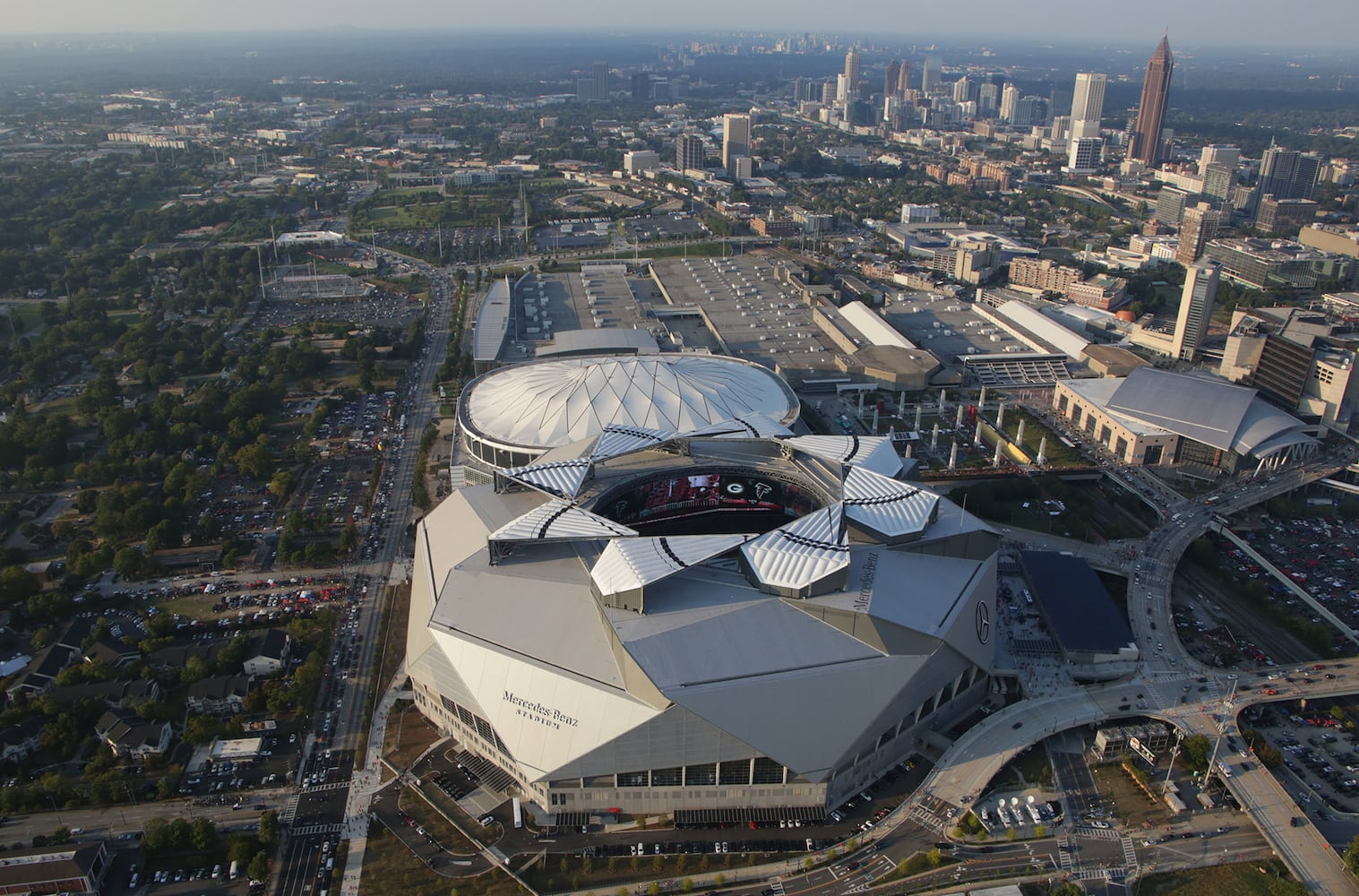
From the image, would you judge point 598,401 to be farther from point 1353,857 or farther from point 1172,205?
point 1172,205

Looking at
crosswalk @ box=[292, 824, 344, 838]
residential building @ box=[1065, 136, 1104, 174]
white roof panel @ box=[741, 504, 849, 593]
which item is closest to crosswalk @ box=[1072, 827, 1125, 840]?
white roof panel @ box=[741, 504, 849, 593]

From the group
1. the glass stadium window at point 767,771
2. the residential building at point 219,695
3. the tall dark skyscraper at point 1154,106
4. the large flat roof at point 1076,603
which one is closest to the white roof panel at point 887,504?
the large flat roof at point 1076,603

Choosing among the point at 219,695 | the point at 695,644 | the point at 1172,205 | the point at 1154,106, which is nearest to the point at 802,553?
the point at 695,644

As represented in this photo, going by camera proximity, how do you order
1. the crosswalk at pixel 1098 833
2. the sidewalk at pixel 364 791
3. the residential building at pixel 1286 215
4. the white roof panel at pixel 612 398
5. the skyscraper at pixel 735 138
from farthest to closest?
the skyscraper at pixel 735 138 < the residential building at pixel 1286 215 < the white roof panel at pixel 612 398 < the crosswalk at pixel 1098 833 < the sidewalk at pixel 364 791

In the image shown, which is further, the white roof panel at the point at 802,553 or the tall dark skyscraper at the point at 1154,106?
the tall dark skyscraper at the point at 1154,106

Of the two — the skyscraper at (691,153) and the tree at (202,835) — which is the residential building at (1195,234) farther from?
the tree at (202,835)
